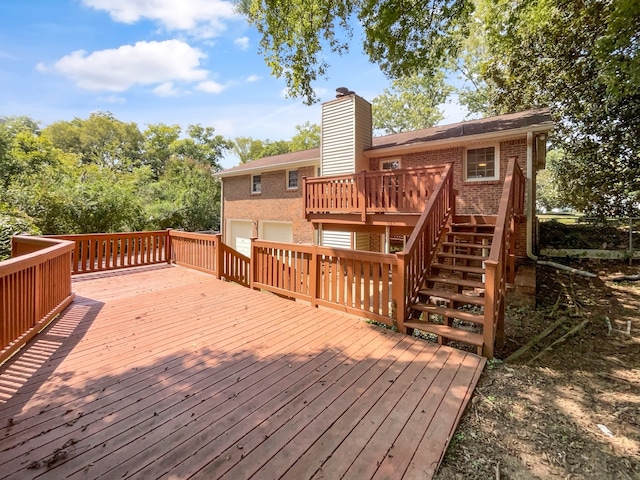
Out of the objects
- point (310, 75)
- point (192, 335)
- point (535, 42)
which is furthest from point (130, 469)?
point (535, 42)

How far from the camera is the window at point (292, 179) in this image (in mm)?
13546

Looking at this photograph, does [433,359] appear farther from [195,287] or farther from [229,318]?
[195,287]

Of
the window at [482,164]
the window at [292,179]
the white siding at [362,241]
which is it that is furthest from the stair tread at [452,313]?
the window at [292,179]

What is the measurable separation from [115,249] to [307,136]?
1151 inches

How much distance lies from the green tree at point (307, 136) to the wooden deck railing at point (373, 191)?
26.7 metres

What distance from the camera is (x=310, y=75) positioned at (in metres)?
9.33

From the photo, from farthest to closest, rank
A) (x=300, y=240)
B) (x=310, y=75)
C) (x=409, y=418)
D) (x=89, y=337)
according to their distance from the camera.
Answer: (x=300, y=240)
(x=310, y=75)
(x=89, y=337)
(x=409, y=418)

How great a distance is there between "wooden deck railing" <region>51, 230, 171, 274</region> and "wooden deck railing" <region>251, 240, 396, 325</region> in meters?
4.26

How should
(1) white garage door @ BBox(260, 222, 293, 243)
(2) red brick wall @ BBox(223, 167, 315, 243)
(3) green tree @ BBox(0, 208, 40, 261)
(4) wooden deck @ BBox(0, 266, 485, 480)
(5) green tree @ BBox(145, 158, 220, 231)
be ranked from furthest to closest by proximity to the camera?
1. (5) green tree @ BBox(145, 158, 220, 231)
2. (1) white garage door @ BBox(260, 222, 293, 243)
3. (2) red brick wall @ BBox(223, 167, 315, 243)
4. (3) green tree @ BBox(0, 208, 40, 261)
5. (4) wooden deck @ BBox(0, 266, 485, 480)

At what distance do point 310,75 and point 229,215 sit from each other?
31.0 feet

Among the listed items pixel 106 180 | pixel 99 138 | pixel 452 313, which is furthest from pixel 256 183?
pixel 99 138

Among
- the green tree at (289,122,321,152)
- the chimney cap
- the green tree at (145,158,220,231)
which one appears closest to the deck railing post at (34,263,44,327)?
the chimney cap

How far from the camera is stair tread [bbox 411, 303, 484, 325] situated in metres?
3.93

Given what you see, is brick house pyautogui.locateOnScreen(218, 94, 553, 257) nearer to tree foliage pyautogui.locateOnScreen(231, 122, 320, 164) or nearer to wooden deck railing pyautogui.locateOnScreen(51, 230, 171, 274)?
wooden deck railing pyautogui.locateOnScreen(51, 230, 171, 274)
